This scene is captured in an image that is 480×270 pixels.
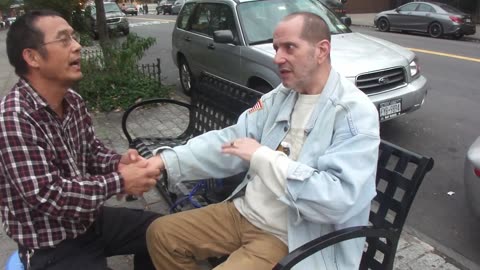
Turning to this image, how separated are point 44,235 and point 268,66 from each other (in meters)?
3.89

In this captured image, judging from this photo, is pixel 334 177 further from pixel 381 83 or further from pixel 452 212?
pixel 381 83

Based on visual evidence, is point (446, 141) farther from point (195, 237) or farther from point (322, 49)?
point (195, 237)

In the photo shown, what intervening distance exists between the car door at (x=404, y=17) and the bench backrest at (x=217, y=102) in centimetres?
1540

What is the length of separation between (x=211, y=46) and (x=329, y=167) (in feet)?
17.2

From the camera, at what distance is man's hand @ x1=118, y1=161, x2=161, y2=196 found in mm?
2078

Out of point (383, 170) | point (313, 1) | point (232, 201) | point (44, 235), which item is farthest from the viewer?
point (313, 1)

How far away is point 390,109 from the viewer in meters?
5.03

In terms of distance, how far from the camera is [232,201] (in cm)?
242

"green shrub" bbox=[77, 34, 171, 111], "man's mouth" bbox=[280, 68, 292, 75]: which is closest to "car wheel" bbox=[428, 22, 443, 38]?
"green shrub" bbox=[77, 34, 171, 111]

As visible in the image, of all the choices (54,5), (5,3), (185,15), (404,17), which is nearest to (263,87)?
(185,15)

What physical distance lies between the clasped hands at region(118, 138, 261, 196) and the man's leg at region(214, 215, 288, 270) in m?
0.43

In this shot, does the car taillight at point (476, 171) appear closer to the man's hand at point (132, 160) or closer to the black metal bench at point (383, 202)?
the black metal bench at point (383, 202)

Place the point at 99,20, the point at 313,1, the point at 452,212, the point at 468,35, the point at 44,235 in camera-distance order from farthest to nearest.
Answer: the point at 468,35, the point at 99,20, the point at 313,1, the point at 452,212, the point at 44,235

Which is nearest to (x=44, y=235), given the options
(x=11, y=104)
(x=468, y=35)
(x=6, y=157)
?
(x=6, y=157)
